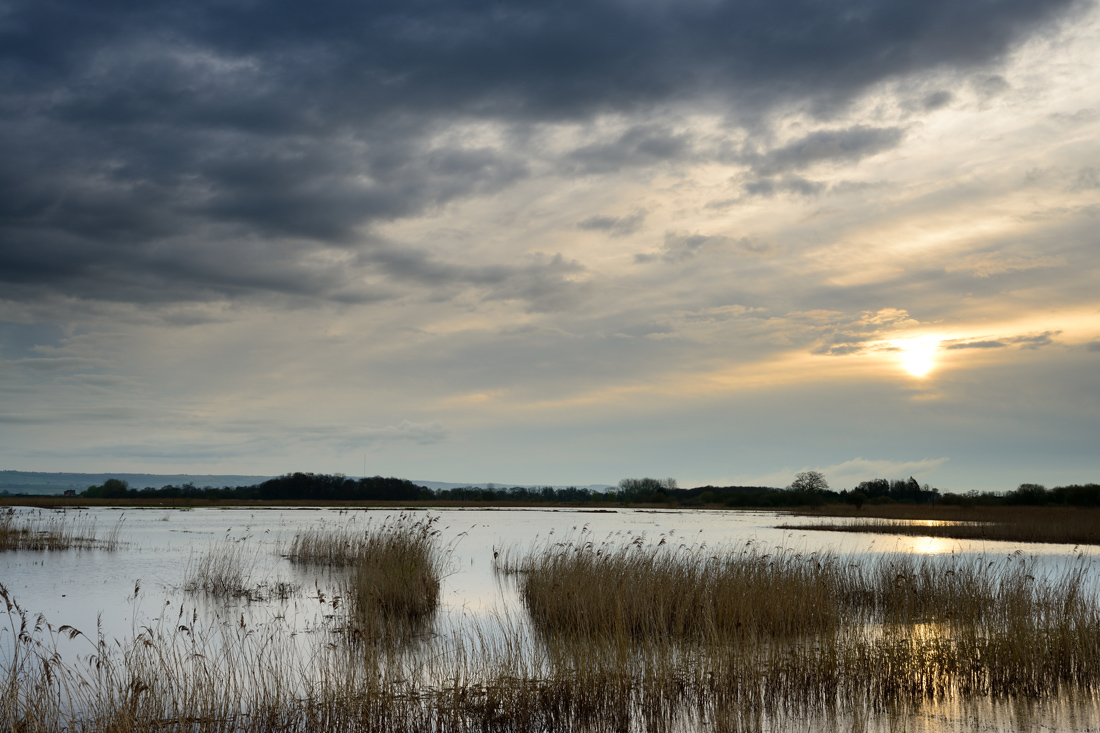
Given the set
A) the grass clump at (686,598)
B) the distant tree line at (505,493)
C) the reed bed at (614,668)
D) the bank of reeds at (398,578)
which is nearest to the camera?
the reed bed at (614,668)

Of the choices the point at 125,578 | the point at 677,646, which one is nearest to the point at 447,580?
the point at 125,578

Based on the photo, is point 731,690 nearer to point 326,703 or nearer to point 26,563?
point 326,703

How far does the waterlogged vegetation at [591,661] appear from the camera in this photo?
7.79m

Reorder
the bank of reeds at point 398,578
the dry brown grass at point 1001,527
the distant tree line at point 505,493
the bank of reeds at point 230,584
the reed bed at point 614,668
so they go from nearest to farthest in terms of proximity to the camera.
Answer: the reed bed at point 614,668 → the bank of reeds at point 398,578 → the bank of reeds at point 230,584 → the dry brown grass at point 1001,527 → the distant tree line at point 505,493

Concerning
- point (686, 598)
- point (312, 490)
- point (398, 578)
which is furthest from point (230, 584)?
point (312, 490)

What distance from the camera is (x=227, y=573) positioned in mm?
19203

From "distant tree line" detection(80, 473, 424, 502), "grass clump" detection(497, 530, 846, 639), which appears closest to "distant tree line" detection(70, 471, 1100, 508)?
"distant tree line" detection(80, 473, 424, 502)

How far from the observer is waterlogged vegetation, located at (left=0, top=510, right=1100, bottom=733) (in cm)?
779

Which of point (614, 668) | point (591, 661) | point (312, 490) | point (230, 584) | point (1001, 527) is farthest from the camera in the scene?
point (312, 490)

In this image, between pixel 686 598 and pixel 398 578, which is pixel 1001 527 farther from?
pixel 398 578

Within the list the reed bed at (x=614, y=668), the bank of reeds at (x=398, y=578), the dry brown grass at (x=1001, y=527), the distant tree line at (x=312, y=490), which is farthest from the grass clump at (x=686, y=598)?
the distant tree line at (x=312, y=490)

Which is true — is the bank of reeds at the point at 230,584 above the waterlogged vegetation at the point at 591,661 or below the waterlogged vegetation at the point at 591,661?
below

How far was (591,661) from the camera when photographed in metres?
9.16

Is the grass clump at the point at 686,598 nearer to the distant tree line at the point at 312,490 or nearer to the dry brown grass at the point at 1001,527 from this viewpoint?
the dry brown grass at the point at 1001,527
